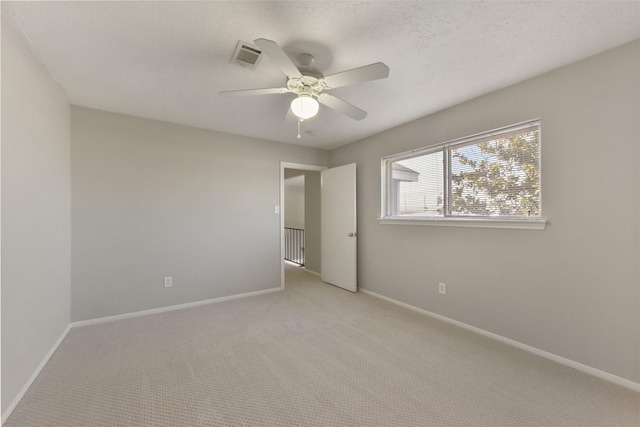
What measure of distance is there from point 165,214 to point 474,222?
3534mm

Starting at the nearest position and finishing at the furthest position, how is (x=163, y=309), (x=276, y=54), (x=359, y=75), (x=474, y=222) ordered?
(x=276, y=54)
(x=359, y=75)
(x=474, y=222)
(x=163, y=309)

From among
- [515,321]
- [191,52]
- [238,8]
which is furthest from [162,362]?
[515,321]

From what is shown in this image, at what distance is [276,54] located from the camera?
4.90ft

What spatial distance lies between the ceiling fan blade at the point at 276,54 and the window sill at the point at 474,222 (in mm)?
2159

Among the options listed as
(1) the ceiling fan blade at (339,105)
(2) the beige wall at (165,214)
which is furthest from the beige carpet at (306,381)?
(1) the ceiling fan blade at (339,105)

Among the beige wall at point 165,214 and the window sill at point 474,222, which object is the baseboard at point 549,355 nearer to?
the window sill at point 474,222

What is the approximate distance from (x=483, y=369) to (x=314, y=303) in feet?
6.65

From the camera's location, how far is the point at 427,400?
1.72m

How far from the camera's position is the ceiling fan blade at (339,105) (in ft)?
6.65

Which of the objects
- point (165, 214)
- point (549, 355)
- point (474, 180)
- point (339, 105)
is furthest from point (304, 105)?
point (549, 355)

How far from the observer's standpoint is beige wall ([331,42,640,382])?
6.01 ft

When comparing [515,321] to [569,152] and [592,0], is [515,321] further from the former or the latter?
[592,0]

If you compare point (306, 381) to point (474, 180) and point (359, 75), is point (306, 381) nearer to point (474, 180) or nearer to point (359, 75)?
point (359, 75)

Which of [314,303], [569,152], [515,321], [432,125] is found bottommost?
[314,303]
